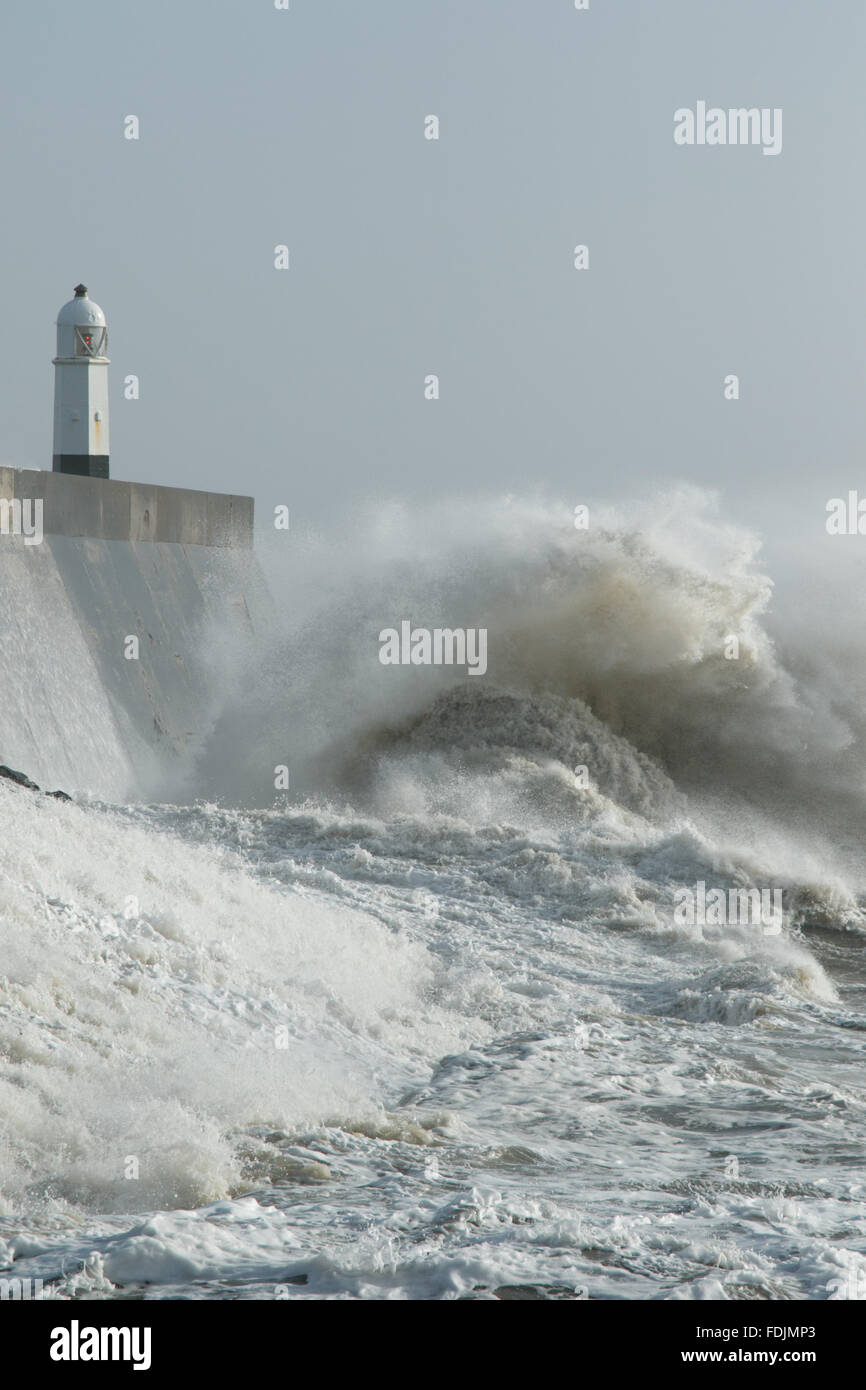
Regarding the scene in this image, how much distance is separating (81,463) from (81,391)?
44.8 inches

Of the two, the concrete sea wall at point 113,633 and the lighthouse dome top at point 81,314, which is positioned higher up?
the lighthouse dome top at point 81,314

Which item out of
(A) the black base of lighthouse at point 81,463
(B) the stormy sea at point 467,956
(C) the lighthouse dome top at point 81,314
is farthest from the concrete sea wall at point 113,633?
(C) the lighthouse dome top at point 81,314

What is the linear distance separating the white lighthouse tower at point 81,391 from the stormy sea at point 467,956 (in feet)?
10.6

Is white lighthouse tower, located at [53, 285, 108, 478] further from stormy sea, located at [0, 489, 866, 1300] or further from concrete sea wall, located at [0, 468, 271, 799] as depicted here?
stormy sea, located at [0, 489, 866, 1300]

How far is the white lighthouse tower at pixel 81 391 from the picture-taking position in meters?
21.0

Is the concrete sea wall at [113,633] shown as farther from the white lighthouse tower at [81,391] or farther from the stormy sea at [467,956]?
the white lighthouse tower at [81,391]

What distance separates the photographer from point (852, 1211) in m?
5.96

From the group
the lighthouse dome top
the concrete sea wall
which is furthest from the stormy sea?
the lighthouse dome top

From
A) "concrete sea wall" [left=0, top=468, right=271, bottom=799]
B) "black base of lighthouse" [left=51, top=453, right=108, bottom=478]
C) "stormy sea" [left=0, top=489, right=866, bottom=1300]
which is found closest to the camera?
"stormy sea" [left=0, top=489, right=866, bottom=1300]

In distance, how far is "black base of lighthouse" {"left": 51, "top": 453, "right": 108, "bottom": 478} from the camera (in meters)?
21.0

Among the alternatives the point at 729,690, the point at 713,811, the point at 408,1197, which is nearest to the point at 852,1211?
the point at 408,1197

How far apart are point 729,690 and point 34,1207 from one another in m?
14.0

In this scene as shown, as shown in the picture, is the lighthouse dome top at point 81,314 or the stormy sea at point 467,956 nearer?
the stormy sea at point 467,956
